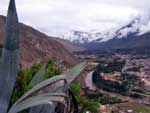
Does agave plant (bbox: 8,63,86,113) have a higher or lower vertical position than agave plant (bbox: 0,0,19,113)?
lower

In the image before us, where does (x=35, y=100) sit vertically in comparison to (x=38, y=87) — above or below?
below

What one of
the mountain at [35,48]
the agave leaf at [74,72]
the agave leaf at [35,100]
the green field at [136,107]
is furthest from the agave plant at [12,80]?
the mountain at [35,48]

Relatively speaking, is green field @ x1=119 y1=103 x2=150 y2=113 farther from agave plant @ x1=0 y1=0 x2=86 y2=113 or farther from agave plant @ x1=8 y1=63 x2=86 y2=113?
agave plant @ x1=0 y1=0 x2=86 y2=113

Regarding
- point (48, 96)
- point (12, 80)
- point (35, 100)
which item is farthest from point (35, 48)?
point (35, 100)

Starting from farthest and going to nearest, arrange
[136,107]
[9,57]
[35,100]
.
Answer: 1. [136,107]
2. [9,57]
3. [35,100]

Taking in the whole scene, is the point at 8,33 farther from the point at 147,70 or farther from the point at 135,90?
the point at 147,70

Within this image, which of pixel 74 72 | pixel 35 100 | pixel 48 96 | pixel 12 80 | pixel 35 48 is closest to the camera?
pixel 35 100

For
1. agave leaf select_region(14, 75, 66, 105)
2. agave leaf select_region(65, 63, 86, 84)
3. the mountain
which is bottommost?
the mountain

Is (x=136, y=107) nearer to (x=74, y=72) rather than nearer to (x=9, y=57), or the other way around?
(x=74, y=72)

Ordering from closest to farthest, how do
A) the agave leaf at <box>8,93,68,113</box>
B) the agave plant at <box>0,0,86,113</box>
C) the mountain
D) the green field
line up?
the agave leaf at <box>8,93,68,113</box>, the agave plant at <box>0,0,86,113</box>, the green field, the mountain

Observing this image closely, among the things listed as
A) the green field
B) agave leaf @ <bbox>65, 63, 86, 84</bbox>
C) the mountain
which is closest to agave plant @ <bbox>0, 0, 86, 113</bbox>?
agave leaf @ <bbox>65, 63, 86, 84</bbox>

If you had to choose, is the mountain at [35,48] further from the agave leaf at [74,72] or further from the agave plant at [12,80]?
the agave plant at [12,80]

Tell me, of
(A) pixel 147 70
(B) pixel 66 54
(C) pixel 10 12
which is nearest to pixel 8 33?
(C) pixel 10 12
